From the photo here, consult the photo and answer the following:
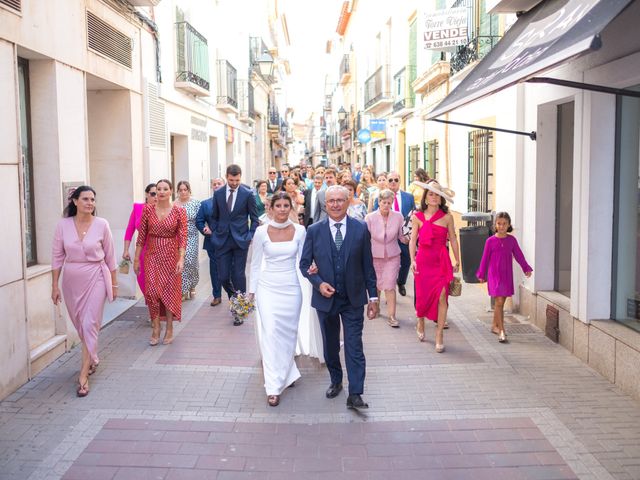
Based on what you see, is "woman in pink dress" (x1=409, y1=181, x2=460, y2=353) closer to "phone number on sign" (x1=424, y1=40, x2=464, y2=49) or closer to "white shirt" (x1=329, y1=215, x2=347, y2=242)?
"white shirt" (x1=329, y1=215, x2=347, y2=242)

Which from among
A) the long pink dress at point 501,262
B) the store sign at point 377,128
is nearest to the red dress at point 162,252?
the long pink dress at point 501,262

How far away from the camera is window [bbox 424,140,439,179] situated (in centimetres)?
1634

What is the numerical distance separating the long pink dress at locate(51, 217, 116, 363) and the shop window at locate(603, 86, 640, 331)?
4.90m

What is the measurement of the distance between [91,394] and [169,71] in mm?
8538

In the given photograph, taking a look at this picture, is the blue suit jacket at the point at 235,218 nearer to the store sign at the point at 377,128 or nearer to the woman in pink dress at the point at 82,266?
the woman in pink dress at the point at 82,266

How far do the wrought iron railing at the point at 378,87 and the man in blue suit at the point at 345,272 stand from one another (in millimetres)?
18281

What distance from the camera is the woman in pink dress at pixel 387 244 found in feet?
28.8

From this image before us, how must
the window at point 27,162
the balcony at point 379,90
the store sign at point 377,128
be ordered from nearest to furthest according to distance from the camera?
the window at point 27,162 < the store sign at point 377,128 < the balcony at point 379,90

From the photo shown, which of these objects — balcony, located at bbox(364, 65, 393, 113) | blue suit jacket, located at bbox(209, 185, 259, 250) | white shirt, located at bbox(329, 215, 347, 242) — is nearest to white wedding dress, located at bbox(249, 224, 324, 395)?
white shirt, located at bbox(329, 215, 347, 242)

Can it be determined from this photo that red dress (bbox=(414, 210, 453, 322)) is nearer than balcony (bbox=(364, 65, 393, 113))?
Yes

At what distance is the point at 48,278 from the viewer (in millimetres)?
7141

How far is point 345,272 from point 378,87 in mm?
19994

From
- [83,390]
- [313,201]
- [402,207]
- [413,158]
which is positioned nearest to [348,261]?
[83,390]

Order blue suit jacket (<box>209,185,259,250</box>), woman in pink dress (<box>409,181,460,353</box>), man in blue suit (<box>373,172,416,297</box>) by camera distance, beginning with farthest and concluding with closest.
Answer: man in blue suit (<box>373,172,416,297</box>) < blue suit jacket (<box>209,185,259,250</box>) < woman in pink dress (<box>409,181,460,353</box>)
